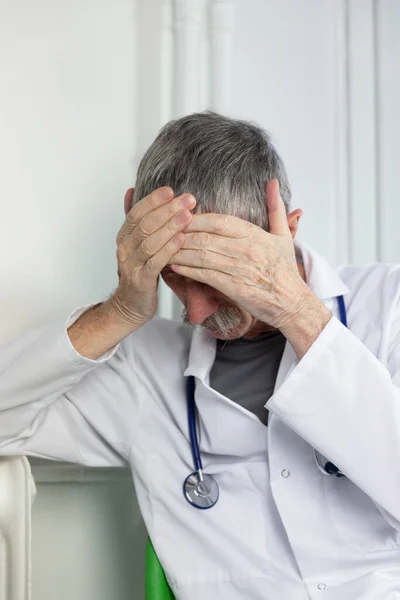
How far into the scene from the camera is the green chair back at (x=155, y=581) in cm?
146

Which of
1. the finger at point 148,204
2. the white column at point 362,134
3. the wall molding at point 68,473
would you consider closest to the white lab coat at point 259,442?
the wall molding at point 68,473

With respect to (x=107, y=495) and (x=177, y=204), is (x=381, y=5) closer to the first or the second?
(x=177, y=204)

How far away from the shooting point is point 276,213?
1351 millimetres

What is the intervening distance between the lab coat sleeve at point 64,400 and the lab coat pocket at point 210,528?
12cm

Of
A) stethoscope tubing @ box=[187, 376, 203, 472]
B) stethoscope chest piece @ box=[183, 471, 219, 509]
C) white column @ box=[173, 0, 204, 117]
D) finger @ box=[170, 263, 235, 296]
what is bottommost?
stethoscope chest piece @ box=[183, 471, 219, 509]

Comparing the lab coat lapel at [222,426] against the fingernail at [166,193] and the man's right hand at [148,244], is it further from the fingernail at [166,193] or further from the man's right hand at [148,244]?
the fingernail at [166,193]

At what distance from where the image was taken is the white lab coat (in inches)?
50.3

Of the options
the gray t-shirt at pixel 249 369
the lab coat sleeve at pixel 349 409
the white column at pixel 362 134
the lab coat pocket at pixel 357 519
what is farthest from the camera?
the white column at pixel 362 134

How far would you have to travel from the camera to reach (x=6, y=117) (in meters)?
1.67

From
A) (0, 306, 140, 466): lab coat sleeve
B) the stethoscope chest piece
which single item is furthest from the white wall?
the stethoscope chest piece

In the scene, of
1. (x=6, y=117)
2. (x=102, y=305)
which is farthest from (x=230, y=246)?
(x=6, y=117)

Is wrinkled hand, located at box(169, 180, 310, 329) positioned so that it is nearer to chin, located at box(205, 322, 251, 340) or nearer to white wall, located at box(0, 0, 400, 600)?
chin, located at box(205, 322, 251, 340)

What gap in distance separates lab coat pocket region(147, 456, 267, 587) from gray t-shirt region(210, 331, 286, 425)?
0.13 meters

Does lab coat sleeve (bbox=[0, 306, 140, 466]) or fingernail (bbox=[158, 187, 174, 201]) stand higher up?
fingernail (bbox=[158, 187, 174, 201])
